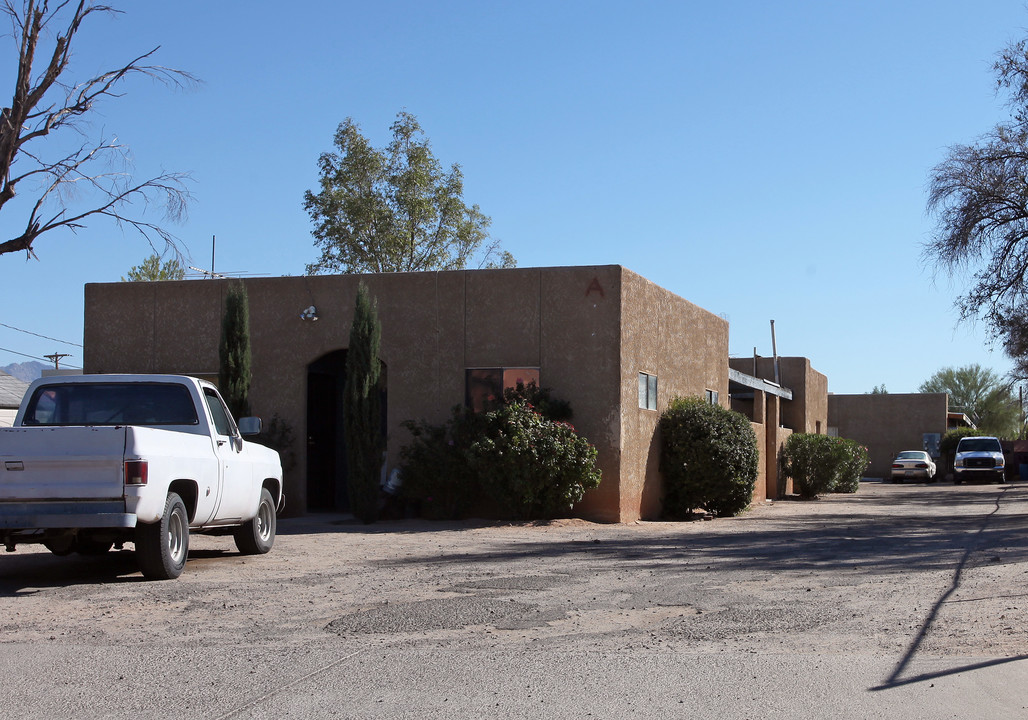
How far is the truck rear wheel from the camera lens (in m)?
12.6

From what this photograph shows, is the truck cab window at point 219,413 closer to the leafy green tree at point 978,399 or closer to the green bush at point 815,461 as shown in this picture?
the green bush at point 815,461

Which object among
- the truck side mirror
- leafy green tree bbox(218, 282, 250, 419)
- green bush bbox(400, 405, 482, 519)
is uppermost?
leafy green tree bbox(218, 282, 250, 419)

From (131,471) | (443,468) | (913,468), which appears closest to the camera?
(131,471)

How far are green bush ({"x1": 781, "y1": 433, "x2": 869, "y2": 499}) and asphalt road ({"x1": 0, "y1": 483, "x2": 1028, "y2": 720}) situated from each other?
1732cm

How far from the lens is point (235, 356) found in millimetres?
18891

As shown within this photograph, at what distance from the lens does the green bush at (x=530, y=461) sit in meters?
17.1

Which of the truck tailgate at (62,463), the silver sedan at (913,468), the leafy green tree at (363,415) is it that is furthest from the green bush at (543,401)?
the silver sedan at (913,468)

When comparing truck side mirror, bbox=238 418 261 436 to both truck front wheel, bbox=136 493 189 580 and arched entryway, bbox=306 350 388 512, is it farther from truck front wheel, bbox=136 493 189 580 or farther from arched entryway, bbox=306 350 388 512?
arched entryway, bbox=306 350 388 512

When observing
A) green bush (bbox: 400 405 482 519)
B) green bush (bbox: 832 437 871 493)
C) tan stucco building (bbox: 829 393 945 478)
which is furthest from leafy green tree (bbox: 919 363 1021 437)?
green bush (bbox: 400 405 482 519)

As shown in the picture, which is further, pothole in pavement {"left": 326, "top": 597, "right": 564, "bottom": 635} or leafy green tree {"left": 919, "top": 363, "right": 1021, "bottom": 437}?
leafy green tree {"left": 919, "top": 363, "right": 1021, "bottom": 437}

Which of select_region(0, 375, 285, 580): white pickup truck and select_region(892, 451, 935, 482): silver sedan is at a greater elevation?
select_region(0, 375, 285, 580): white pickup truck

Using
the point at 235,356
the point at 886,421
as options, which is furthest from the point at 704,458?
the point at 886,421

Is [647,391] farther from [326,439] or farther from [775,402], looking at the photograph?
[775,402]

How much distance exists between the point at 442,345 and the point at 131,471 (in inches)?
393
